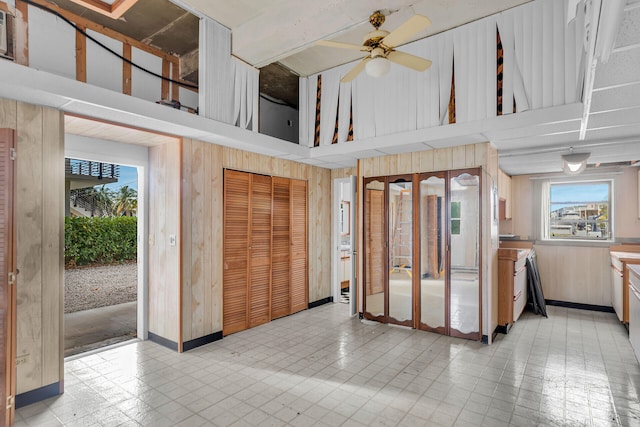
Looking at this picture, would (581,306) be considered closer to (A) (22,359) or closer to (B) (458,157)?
(B) (458,157)

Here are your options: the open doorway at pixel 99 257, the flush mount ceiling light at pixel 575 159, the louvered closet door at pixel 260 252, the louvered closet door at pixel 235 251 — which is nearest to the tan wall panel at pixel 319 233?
the louvered closet door at pixel 260 252

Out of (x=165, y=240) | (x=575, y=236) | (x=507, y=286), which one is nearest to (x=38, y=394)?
(x=165, y=240)

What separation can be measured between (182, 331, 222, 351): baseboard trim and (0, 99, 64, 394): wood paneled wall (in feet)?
3.80

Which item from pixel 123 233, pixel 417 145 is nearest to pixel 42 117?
pixel 417 145

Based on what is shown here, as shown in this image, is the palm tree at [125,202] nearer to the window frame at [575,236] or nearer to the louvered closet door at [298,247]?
the louvered closet door at [298,247]

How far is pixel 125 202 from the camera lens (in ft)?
29.2

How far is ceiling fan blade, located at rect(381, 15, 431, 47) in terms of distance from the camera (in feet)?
7.38

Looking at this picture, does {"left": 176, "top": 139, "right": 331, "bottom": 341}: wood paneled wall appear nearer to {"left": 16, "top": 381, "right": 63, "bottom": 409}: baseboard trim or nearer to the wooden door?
{"left": 16, "top": 381, "right": 63, "bottom": 409}: baseboard trim

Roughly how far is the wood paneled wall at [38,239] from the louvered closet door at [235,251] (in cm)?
171

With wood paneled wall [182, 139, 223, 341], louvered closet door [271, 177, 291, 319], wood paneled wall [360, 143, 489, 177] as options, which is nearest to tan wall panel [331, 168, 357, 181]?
wood paneled wall [360, 143, 489, 177]

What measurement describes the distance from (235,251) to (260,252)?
44 cm

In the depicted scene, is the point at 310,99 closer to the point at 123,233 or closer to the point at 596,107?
the point at 596,107

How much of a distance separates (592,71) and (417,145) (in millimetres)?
2078

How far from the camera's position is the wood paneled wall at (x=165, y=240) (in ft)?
12.4
